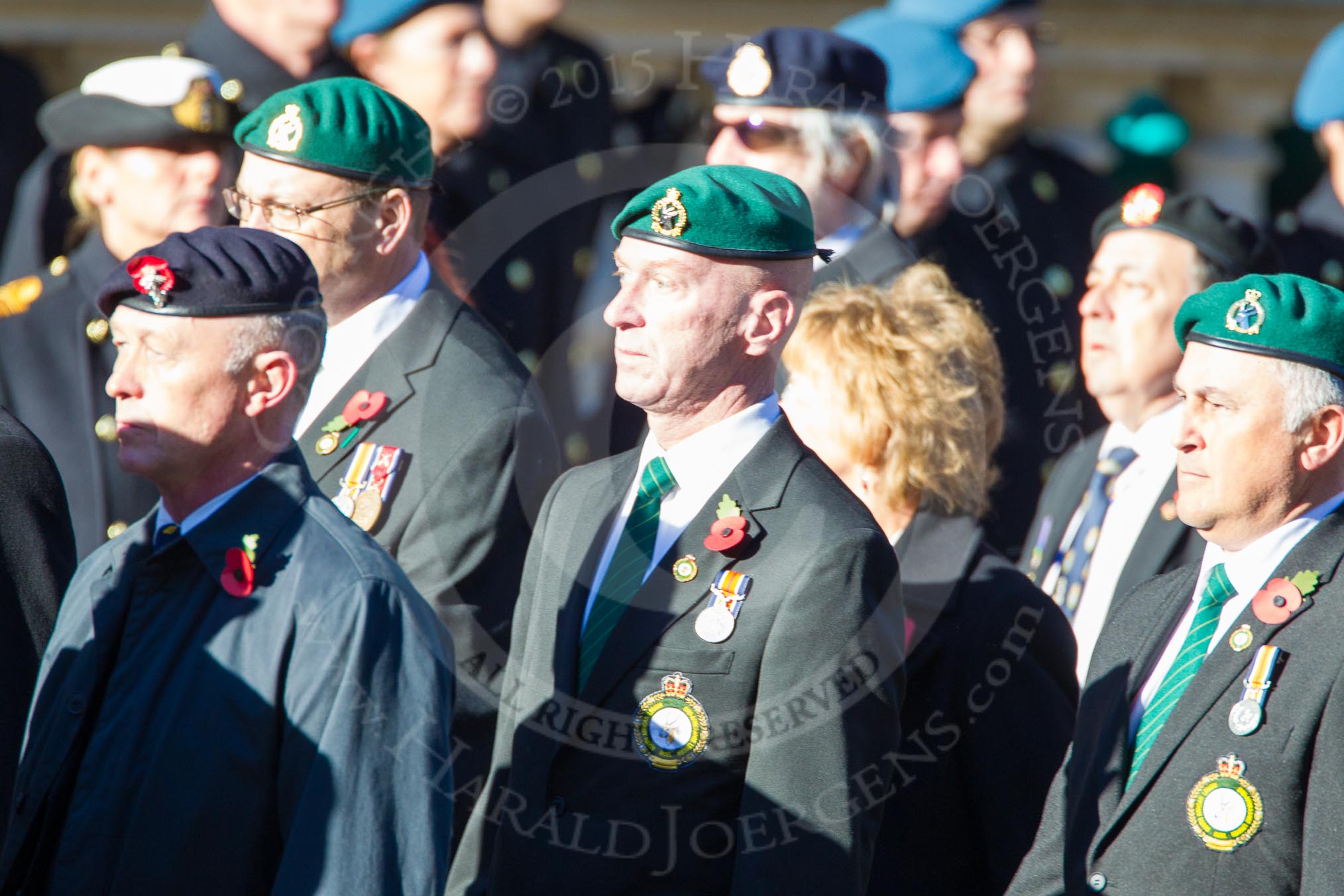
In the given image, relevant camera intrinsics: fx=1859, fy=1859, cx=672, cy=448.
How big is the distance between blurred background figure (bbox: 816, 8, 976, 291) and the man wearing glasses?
1.68 m

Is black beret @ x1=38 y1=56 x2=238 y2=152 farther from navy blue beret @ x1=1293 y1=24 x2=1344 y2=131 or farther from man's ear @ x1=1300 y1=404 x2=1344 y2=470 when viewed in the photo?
navy blue beret @ x1=1293 y1=24 x2=1344 y2=131

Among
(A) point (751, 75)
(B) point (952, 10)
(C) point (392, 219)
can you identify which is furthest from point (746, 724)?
(B) point (952, 10)

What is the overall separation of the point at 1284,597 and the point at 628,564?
125cm

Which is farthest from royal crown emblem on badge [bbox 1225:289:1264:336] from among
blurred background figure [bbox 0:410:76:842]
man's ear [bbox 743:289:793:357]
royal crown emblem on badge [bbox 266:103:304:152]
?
blurred background figure [bbox 0:410:76:842]

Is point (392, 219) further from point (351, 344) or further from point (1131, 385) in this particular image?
point (1131, 385)

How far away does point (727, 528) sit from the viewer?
3.54m

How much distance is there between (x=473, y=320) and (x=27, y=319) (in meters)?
1.34

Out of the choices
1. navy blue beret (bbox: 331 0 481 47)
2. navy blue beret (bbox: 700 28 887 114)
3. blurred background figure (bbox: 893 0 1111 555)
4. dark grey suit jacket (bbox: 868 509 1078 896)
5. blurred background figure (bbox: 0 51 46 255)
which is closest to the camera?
dark grey suit jacket (bbox: 868 509 1078 896)

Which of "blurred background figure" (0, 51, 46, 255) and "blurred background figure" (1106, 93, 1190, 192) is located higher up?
"blurred background figure" (0, 51, 46, 255)

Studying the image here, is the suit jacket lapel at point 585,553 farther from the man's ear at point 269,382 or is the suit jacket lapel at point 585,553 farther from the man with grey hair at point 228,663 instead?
the man's ear at point 269,382

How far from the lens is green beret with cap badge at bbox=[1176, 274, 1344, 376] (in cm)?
361

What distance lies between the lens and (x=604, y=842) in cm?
340

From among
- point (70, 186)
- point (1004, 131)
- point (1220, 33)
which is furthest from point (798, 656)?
point (1220, 33)

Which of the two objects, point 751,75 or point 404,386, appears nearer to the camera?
point 404,386
